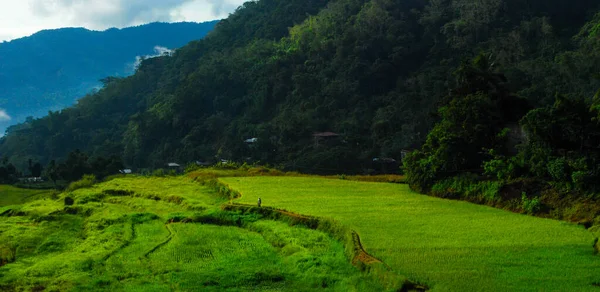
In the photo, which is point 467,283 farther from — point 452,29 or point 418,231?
point 452,29

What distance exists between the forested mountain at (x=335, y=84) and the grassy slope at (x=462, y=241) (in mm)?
21959

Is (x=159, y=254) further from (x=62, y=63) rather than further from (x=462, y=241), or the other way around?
(x=62, y=63)

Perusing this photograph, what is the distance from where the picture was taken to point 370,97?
58938 millimetres

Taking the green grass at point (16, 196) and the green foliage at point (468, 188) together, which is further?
the green grass at point (16, 196)

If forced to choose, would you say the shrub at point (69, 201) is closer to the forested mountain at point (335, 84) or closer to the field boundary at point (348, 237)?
the field boundary at point (348, 237)

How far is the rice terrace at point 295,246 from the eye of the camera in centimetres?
1119

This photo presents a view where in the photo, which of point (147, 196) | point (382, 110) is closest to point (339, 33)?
point (382, 110)

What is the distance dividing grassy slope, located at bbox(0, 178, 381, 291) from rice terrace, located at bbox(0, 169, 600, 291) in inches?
1.5

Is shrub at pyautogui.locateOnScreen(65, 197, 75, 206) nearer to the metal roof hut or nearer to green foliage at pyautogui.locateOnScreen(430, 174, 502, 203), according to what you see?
green foliage at pyautogui.locateOnScreen(430, 174, 502, 203)

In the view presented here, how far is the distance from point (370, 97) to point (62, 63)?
323 feet

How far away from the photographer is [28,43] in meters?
135

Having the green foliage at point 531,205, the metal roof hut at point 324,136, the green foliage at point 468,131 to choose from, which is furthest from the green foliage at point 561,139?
the metal roof hut at point 324,136

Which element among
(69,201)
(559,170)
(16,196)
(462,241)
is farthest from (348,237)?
(16,196)

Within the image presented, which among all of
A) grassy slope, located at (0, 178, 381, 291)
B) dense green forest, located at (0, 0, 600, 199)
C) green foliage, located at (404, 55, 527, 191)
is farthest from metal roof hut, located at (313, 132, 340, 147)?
grassy slope, located at (0, 178, 381, 291)
